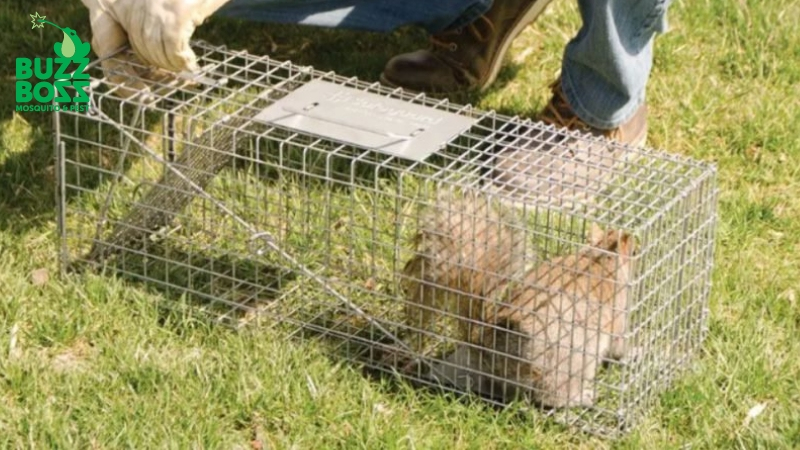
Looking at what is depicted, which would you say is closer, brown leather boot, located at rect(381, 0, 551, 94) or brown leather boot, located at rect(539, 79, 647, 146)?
brown leather boot, located at rect(539, 79, 647, 146)

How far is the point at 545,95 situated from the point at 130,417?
6.36ft

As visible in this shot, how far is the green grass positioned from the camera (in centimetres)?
320

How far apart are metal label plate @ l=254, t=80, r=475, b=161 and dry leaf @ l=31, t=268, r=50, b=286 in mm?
667

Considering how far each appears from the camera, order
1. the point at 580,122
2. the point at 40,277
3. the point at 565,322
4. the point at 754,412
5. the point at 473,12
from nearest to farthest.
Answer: the point at 565,322
the point at 754,412
the point at 40,277
the point at 580,122
the point at 473,12

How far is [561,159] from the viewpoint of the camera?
335 centimetres

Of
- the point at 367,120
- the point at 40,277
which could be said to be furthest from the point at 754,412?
the point at 40,277

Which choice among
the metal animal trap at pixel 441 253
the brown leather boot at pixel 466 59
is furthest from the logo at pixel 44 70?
the brown leather boot at pixel 466 59

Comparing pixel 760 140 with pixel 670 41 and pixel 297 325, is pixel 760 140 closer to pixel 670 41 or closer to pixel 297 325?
pixel 670 41

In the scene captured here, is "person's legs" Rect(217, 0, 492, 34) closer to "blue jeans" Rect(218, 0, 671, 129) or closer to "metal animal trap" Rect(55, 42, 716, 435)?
"blue jeans" Rect(218, 0, 671, 129)

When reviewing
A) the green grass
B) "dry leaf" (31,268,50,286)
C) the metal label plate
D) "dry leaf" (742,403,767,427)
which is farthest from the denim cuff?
"dry leaf" (742,403,767,427)

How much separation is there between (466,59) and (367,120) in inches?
55.7

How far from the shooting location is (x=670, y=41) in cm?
498

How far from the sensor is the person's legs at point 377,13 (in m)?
4.57

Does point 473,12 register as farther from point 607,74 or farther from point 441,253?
point 441,253
